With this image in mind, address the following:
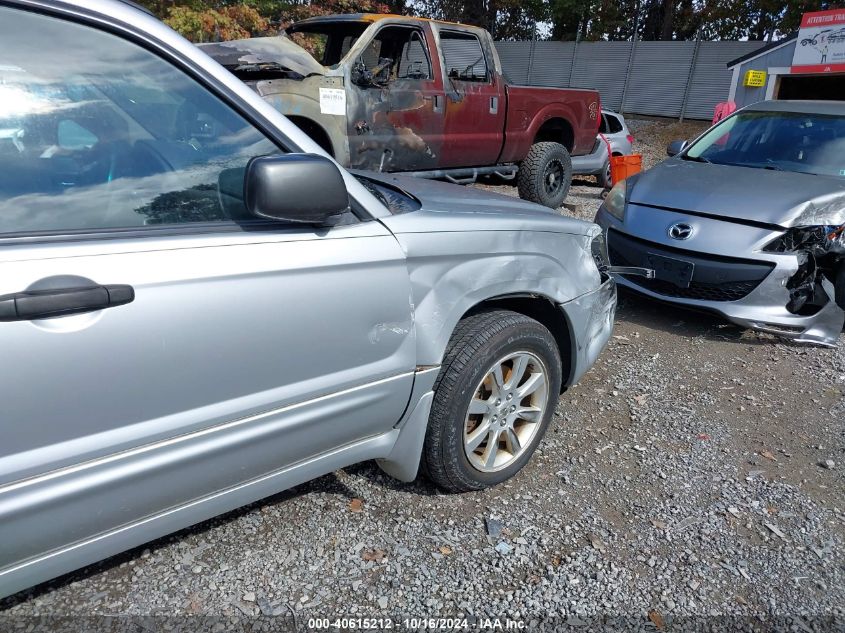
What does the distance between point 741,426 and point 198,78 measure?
313cm

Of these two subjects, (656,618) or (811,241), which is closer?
(656,618)

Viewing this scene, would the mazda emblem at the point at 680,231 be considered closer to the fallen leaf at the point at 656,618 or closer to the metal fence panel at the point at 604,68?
the fallen leaf at the point at 656,618

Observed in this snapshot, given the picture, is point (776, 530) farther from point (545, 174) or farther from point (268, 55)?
point (545, 174)

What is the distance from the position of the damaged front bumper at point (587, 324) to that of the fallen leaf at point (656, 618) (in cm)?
113

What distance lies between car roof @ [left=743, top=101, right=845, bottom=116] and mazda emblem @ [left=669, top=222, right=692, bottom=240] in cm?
216

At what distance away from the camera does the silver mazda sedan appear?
4.32 meters

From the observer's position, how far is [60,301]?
4.62ft

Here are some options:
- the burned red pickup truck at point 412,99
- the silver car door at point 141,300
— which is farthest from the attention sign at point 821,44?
the silver car door at point 141,300

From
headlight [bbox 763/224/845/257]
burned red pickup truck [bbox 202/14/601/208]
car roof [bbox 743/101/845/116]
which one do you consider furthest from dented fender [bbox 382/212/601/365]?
car roof [bbox 743/101/845/116]

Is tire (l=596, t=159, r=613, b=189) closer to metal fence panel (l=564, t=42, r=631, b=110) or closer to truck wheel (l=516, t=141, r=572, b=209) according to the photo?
truck wheel (l=516, t=141, r=572, b=209)

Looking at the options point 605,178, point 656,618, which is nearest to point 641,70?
point 605,178

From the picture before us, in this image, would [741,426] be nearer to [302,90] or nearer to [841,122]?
[841,122]

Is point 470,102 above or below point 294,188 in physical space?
above

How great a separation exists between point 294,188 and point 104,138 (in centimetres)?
53
